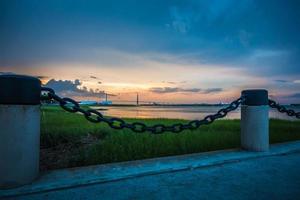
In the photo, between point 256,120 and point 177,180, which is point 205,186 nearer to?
point 177,180

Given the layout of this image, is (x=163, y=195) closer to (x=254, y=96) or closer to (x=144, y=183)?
A: (x=144, y=183)

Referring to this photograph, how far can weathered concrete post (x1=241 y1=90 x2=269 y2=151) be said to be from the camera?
3.38 metres

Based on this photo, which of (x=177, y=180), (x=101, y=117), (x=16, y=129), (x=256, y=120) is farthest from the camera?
(x=256, y=120)

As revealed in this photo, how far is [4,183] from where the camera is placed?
2055 millimetres

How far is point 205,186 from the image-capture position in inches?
83.7

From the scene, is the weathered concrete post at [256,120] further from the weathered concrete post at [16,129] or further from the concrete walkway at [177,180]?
the weathered concrete post at [16,129]

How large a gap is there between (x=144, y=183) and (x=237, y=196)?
80cm

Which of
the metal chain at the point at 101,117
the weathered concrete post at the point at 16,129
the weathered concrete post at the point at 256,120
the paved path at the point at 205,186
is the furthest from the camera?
the weathered concrete post at the point at 256,120

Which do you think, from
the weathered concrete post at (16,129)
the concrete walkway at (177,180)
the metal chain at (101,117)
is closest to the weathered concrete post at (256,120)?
the metal chain at (101,117)

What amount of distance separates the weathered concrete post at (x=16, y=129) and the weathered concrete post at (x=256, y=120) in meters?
2.75

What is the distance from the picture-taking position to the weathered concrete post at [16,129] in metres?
2.05

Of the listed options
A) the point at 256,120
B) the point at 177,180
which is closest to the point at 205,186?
the point at 177,180

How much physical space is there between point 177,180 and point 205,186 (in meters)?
0.27

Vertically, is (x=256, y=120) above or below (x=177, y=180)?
above
